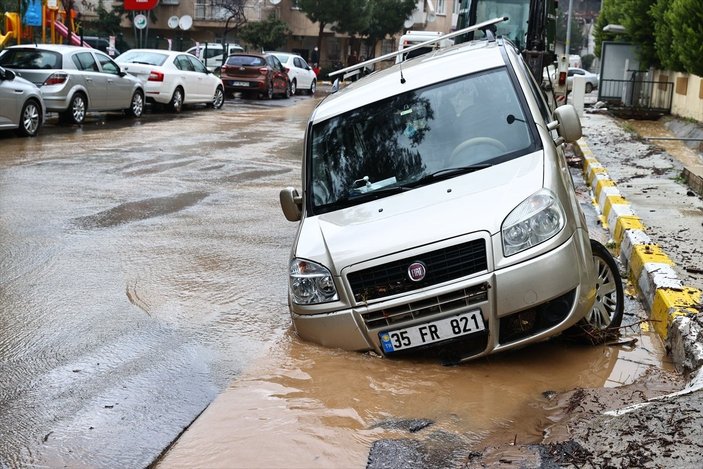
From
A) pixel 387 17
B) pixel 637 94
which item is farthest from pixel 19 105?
pixel 387 17

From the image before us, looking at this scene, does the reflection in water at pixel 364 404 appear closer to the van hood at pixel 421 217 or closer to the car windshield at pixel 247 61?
the van hood at pixel 421 217

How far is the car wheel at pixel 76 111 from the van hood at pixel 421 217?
15.6m

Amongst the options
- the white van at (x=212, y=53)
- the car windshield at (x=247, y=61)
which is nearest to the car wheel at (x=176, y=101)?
the car windshield at (x=247, y=61)

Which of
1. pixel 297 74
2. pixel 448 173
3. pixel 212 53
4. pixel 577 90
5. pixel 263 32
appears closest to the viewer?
pixel 448 173

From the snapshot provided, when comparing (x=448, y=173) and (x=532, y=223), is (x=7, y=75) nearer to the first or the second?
(x=448, y=173)

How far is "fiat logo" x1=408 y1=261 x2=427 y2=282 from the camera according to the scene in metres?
5.30

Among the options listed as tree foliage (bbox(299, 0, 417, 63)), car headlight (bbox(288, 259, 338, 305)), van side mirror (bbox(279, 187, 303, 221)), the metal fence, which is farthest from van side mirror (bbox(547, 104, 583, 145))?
tree foliage (bbox(299, 0, 417, 63))

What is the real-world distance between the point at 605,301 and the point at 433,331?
5.01 feet

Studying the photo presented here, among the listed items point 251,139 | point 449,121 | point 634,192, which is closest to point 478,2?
point 251,139

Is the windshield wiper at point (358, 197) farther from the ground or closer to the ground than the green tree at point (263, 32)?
closer to the ground

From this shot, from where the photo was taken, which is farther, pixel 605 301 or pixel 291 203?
pixel 291 203

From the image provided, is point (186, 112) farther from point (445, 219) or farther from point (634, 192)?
point (445, 219)

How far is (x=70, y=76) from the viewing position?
2009cm

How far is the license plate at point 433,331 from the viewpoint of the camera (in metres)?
5.29
